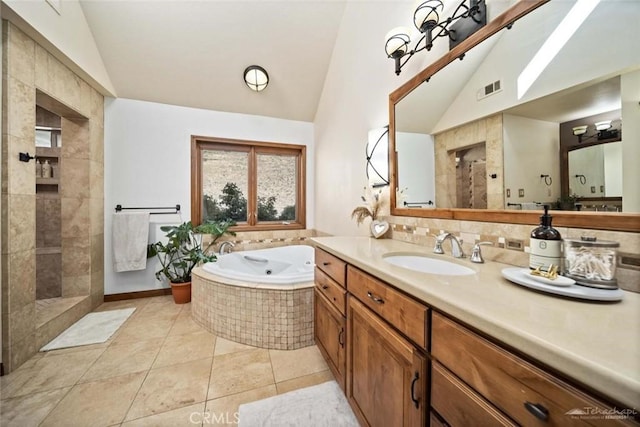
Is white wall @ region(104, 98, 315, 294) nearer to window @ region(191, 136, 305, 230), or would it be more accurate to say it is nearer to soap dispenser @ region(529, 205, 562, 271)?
window @ region(191, 136, 305, 230)

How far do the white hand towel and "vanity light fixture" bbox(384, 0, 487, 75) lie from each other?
9.95ft

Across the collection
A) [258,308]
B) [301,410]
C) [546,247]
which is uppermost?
[546,247]

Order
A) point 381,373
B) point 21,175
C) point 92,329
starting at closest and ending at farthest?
1. point 381,373
2. point 21,175
3. point 92,329

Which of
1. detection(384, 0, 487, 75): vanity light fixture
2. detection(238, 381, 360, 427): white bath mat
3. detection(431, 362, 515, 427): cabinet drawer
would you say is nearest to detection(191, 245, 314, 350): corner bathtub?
detection(238, 381, 360, 427): white bath mat

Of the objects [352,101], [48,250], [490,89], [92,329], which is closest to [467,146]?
[490,89]

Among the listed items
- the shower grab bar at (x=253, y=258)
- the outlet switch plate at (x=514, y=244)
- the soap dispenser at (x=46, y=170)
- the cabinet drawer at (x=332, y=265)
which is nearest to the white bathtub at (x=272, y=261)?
the shower grab bar at (x=253, y=258)

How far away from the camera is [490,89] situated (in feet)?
3.46

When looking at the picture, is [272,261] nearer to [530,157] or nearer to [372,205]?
[372,205]

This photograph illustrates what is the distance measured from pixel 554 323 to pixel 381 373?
0.63 meters

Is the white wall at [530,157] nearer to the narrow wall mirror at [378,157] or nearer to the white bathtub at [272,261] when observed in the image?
the narrow wall mirror at [378,157]

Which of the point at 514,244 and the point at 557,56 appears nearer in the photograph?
the point at 557,56

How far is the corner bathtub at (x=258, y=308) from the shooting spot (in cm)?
181

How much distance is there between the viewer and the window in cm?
311

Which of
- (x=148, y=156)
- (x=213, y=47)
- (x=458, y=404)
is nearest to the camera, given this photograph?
(x=458, y=404)
